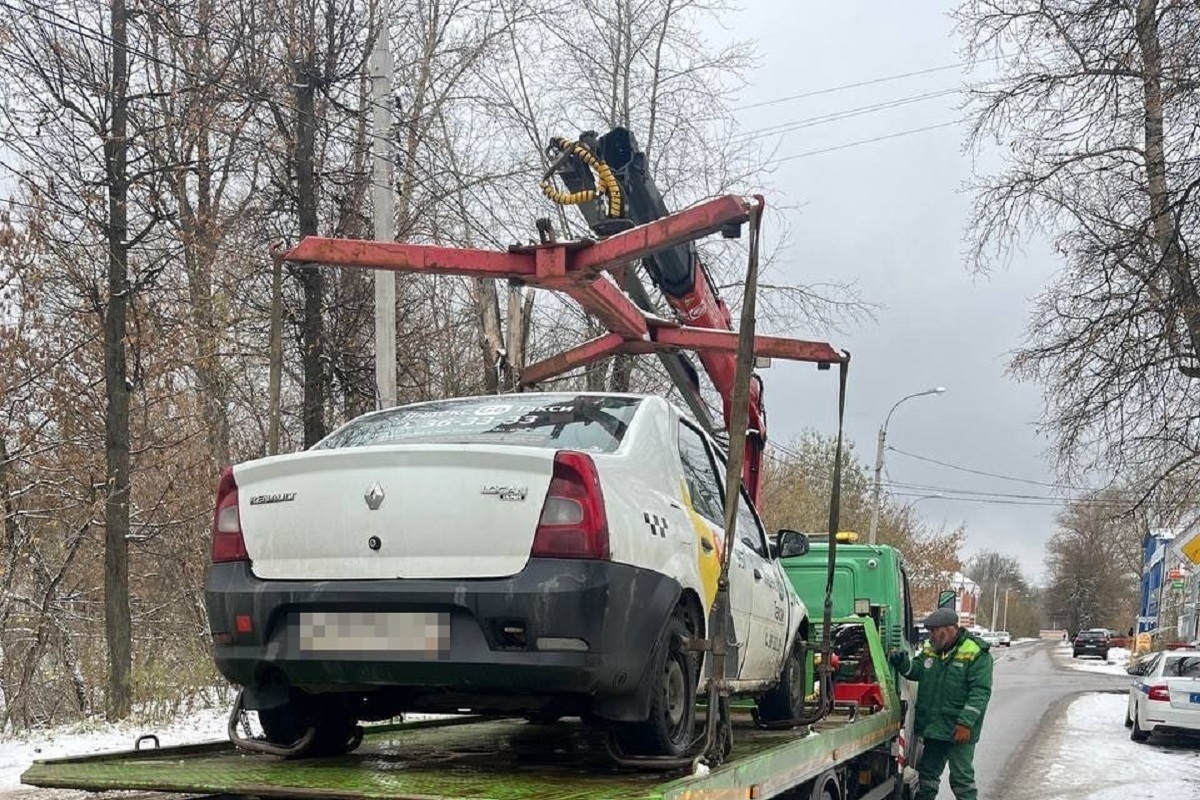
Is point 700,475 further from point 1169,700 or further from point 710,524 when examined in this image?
point 1169,700

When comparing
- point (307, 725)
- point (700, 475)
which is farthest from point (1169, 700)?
point (307, 725)

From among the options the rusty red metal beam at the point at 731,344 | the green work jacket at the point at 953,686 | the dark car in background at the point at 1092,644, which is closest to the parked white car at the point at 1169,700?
the green work jacket at the point at 953,686

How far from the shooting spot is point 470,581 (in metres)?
3.56

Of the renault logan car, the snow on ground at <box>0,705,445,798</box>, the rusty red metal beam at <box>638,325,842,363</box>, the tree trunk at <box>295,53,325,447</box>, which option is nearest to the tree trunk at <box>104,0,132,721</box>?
the snow on ground at <box>0,705,445,798</box>

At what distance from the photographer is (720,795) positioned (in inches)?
148

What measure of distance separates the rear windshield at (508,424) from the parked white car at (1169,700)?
13.5 meters

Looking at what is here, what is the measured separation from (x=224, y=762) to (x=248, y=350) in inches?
478

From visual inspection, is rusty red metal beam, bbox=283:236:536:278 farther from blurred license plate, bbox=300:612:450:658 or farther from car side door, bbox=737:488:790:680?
blurred license plate, bbox=300:612:450:658

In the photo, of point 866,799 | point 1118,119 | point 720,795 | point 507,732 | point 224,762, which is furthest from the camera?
point 1118,119

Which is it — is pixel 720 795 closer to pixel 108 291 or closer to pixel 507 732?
pixel 507 732

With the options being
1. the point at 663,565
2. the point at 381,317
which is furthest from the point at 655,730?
the point at 381,317

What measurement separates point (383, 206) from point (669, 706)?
30.8 ft

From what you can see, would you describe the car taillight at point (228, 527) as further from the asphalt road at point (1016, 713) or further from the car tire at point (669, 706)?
the asphalt road at point (1016, 713)

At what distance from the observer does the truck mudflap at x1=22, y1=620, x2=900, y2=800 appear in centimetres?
345
